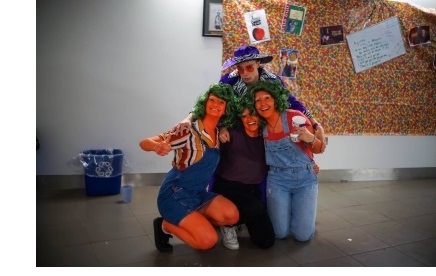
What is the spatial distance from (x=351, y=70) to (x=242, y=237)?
203 centimetres

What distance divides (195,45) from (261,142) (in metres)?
1.34

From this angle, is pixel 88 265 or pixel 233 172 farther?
pixel 233 172

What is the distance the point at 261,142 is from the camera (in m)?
2.16

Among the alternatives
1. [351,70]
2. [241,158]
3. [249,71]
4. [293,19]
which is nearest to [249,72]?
[249,71]

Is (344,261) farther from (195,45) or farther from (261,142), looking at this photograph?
(195,45)

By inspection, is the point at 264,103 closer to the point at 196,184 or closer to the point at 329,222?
the point at 196,184

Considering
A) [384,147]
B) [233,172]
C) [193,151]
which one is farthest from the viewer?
[384,147]

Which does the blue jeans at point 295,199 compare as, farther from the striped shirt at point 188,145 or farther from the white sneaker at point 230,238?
the striped shirt at point 188,145

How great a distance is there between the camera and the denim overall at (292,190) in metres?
2.12

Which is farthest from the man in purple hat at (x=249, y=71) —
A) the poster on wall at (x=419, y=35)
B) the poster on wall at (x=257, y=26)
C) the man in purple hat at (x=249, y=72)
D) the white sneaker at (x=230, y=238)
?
Answer: the poster on wall at (x=419, y=35)

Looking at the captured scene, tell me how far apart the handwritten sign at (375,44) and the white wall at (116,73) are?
4.18 feet

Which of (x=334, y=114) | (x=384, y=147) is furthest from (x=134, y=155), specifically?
(x=384, y=147)

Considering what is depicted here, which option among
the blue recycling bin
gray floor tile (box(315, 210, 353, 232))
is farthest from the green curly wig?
the blue recycling bin

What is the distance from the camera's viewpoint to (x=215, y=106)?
1.95 m
